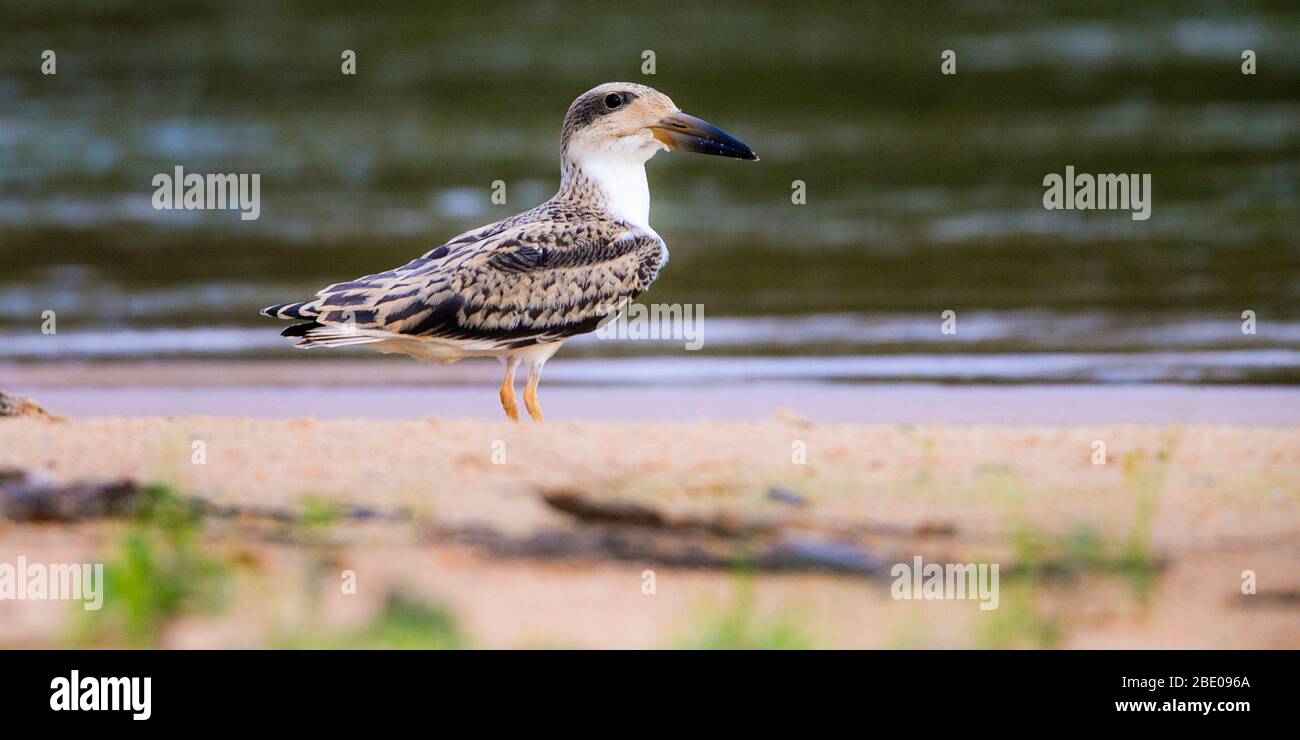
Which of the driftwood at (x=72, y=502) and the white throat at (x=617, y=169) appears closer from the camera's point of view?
the driftwood at (x=72, y=502)

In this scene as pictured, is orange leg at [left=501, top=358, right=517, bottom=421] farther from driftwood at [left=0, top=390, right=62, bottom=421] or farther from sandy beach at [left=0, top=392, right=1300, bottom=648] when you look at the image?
driftwood at [left=0, top=390, right=62, bottom=421]

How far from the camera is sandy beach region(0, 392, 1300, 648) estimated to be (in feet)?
17.5

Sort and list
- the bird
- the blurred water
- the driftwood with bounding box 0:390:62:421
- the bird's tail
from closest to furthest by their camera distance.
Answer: the bird's tail → the bird → the driftwood with bounding box 0:390:62:421 → the blurred water

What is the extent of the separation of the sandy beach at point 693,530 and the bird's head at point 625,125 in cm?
158

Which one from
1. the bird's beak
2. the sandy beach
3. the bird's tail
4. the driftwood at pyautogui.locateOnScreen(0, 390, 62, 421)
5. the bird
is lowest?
the sandy beach

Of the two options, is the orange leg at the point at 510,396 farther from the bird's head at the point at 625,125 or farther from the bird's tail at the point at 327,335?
the bird's head at the point at 625,125

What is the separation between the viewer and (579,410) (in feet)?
34.7

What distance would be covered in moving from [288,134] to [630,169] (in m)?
14.4

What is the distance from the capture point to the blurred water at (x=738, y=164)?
1329cm

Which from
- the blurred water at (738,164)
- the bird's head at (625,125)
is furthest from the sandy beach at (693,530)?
the blurred water at (738,164)

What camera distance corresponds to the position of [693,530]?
20.2 feet

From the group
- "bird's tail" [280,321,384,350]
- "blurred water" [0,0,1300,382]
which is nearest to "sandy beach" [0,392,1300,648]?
"bird's tail" [280,321,384,350]

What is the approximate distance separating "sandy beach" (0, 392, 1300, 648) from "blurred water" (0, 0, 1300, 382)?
407 cm

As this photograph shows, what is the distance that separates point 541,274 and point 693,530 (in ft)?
8.18
